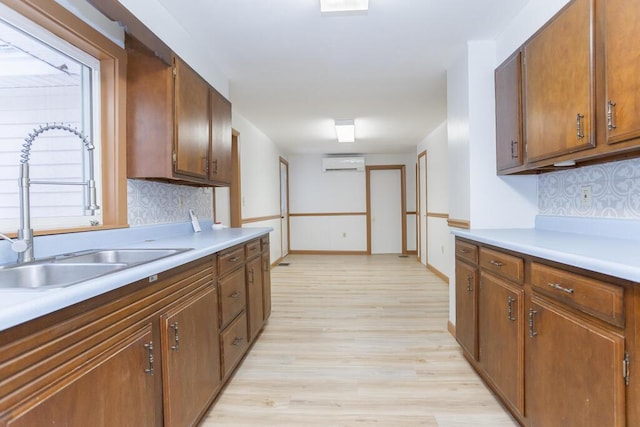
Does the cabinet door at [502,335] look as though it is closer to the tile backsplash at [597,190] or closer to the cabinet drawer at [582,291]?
the cabinet drawer at [582,291]

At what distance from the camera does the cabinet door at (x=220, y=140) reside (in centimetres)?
249

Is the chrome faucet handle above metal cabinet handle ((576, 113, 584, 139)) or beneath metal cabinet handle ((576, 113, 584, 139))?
beneath

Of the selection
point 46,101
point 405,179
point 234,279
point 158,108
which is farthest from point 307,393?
point 405,179

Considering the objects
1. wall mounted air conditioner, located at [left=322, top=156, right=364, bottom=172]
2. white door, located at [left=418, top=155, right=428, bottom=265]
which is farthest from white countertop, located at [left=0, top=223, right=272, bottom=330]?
wall mounted air conditioner, located at [left=322, top=156, right=364, bottom=172]

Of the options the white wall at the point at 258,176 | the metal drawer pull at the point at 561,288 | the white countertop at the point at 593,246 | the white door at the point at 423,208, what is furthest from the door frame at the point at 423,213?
the metal drawer pull at the point at 561,288

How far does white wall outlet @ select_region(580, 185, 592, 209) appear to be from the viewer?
1.87m

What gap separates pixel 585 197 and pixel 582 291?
105 cm

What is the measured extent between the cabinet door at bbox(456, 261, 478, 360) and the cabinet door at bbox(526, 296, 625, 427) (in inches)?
23.3

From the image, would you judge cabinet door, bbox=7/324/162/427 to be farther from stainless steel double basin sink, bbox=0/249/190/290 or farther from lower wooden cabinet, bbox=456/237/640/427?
lower wooden cabinet, bbox=456/237/640/427

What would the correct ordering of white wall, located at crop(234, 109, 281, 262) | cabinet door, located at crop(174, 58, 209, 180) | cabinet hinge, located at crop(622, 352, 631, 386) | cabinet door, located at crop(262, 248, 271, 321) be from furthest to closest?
1. white wall, located at crop(234, 109, 281, 262)
2. cabinet door, located at crop(262, 248, 271, 321)
3. cabinet door, located at crop(174, 58, 209, 180)
4. cabinet hinge, located at crop(622, 352, 631, 386)

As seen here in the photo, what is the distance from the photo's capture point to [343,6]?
1936mm

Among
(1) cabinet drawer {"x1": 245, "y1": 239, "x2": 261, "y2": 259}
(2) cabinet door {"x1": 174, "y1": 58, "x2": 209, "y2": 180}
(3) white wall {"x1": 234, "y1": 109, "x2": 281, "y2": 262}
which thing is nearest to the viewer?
(2) cabinet door {"x1": 174, "y1": 58, "x2": 209, "y2": 180}

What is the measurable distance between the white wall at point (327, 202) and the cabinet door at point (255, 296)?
4.61 metres

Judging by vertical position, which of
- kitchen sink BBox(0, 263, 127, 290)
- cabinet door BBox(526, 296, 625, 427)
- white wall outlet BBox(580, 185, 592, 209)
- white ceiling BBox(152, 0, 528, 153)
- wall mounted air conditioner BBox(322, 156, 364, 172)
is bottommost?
cabinet door BBox(526, 296, 625, 427)
